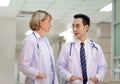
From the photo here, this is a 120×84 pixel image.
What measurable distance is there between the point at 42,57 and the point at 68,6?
5555 mm

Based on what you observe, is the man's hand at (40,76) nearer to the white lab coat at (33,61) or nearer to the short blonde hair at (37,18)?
the white lab coat at (33,61)

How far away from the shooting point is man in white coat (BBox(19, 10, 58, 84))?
2.60 meters

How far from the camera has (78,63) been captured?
2.88 m

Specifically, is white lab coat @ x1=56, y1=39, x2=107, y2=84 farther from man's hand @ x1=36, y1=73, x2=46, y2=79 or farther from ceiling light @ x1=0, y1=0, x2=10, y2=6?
ceiling light @ x1=0, y1=0, x2=10, y2=6

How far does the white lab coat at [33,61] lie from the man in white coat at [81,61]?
0.25 metres

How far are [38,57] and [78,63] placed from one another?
44 centimetres

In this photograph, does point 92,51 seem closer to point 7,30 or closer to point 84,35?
point 84,35

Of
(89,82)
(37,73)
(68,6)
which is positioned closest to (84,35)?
(89,82)

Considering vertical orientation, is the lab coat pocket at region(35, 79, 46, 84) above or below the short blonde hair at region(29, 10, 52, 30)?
below

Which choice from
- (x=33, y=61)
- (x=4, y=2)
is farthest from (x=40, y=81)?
(x=4, y=2)

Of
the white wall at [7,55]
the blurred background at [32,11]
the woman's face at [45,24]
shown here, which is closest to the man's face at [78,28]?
the woman's face at [45,24]

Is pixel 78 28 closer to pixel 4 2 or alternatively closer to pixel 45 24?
pixel 45 24

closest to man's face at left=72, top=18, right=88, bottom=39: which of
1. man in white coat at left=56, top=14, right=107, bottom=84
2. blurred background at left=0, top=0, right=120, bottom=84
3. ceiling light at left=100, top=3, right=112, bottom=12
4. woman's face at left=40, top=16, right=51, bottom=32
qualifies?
man in white coat at left=56, top=14, right=107, bottom=84

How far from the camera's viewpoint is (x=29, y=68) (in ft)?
8.53
